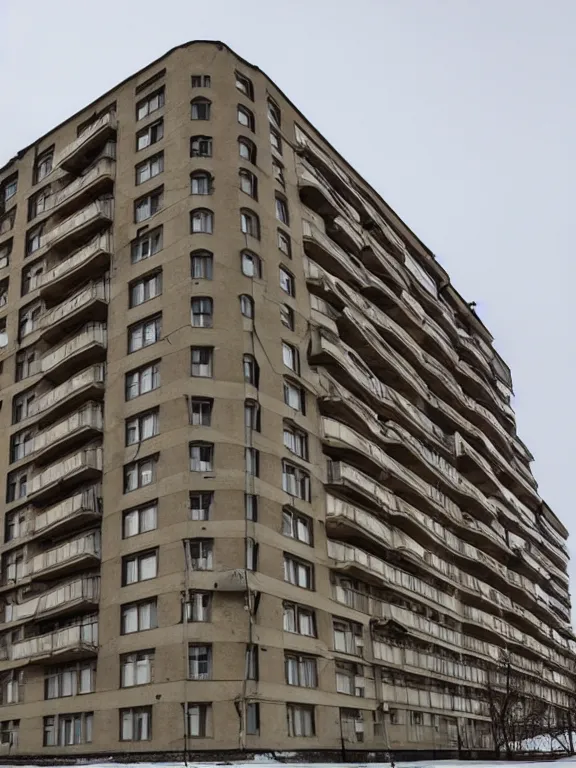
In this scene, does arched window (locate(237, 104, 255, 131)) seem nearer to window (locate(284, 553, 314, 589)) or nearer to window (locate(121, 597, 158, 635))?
window (locate(284, 553, 314, 589))

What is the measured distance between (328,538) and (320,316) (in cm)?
1229

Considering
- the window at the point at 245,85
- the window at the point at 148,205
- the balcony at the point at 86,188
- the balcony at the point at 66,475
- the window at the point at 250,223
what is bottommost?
the balcony at the point at 66,475

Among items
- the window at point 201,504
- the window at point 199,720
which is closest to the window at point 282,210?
the window at point 201,504

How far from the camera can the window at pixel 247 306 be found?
50938 mm

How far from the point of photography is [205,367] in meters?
49.1

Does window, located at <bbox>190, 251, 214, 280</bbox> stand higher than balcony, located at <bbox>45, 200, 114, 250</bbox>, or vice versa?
balcony, located at <bbox>45, 200, 114, 250</bbox>

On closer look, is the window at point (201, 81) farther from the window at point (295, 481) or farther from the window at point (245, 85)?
the window at point (295, 481)

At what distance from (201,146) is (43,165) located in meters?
14.5

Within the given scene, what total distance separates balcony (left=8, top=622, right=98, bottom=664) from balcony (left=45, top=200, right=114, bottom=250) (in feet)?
71.3

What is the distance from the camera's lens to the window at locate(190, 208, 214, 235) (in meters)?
52.6

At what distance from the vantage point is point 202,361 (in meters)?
49.2

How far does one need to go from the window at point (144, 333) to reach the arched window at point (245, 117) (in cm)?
1283

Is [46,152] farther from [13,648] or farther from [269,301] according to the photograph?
[13,648]

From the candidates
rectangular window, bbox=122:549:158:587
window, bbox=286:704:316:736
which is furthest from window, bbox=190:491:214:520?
window, bbox=286:704:316:736
